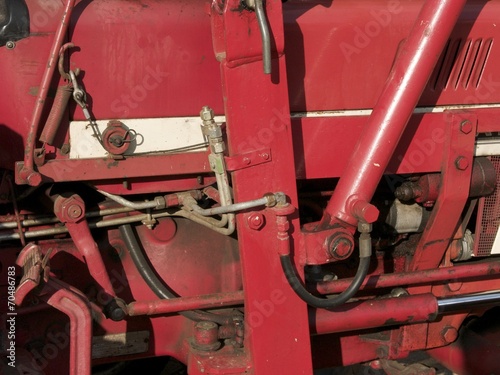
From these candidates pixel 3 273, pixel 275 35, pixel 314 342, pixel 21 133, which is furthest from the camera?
pixel 314 342

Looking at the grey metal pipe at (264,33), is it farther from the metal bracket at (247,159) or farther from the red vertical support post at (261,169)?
the metal bracket at (247,159)

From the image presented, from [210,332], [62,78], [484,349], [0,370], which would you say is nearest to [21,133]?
[62,78]

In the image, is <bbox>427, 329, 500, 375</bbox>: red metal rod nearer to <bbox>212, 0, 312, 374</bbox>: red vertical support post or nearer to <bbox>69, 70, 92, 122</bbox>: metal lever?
<bbox>212, 0, 312, 374</bbox>: red vertical support post

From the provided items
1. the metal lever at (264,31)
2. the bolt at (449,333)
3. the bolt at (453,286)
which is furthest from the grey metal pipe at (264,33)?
the bolt at (449,333)

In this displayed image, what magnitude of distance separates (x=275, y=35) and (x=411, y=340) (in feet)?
4.14

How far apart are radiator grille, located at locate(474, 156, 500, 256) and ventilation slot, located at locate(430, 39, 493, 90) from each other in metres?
0.31

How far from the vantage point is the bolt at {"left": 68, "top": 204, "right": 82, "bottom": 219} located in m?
2.01

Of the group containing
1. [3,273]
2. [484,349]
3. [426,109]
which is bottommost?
[484,349]

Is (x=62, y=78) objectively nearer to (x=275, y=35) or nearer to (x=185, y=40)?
(x=185, y=40)

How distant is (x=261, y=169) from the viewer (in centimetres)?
191

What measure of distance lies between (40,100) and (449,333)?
66.1 inches

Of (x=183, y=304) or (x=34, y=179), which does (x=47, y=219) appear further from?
(x=183, y=304)

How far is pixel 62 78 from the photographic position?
1.93 m

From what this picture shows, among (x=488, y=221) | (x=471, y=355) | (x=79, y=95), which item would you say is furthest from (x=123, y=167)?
(x=471, y=355)
